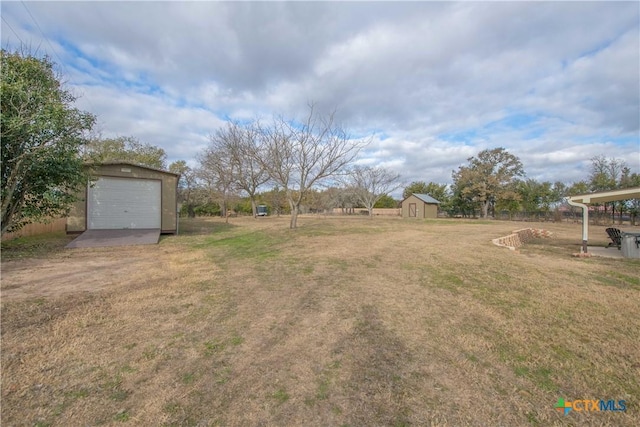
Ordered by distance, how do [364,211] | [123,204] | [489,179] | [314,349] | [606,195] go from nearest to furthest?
[314,349], [606,195], [123,204], [489,179], [364,211]

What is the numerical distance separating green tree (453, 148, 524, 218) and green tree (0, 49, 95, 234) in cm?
3671

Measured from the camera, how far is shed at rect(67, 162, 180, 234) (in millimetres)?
11438

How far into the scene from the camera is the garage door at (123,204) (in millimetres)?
11609

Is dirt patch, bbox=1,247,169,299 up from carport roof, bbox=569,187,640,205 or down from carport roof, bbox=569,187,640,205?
down

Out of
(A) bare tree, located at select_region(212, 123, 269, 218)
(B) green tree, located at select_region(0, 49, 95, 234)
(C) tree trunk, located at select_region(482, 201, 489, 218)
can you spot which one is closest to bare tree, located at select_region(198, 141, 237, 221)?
(A) bare tree, located at select_region(212, 123, 269, 218)

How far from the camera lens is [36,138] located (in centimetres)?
630

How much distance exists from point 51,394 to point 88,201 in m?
12.0

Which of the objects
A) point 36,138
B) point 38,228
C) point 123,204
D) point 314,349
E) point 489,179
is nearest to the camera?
point 314,349

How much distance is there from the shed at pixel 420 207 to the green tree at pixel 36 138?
113 feet

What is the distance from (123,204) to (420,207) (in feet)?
106

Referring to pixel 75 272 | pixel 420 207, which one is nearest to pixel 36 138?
pixel 75 272

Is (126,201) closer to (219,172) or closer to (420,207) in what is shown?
(219,172)

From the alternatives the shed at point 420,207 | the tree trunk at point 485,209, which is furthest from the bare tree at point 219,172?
the tree trunk at point 485,209

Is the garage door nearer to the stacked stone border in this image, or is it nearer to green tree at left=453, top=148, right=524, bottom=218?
the stacked stone border
